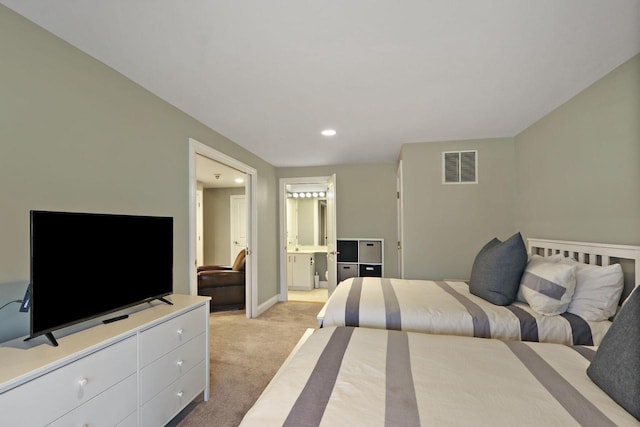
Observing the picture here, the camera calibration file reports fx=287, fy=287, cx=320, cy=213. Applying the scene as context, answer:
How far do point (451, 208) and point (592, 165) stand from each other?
1.45 meters

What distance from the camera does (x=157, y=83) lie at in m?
2.07

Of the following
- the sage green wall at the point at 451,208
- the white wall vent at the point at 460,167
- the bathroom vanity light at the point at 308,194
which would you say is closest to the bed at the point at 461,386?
the sage green wall at the point at 451,208

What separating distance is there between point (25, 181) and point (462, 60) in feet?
8.23

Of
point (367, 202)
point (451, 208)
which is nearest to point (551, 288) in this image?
point (451, 208)

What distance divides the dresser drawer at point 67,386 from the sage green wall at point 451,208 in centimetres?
293

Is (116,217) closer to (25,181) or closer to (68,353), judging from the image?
(25,181)

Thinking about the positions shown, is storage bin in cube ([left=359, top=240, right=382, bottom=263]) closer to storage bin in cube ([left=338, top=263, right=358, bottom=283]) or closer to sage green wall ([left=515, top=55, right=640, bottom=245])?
storage bin in cube ([left=338, top=263, right=358, bottom=283])

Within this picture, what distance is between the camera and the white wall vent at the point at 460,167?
3.43 metres

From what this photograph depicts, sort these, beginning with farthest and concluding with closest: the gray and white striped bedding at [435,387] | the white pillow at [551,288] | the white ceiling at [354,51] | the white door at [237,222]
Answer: the white door at [237,222] < the white pillow at [551,288] < the white ceiling at [354,51] < the gray and white striped bedding at [435,387]

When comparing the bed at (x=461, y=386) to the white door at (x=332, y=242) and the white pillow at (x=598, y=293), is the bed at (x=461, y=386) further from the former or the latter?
the white door at (x=332, y=242)

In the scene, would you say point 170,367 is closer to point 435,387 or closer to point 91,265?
point 91,265

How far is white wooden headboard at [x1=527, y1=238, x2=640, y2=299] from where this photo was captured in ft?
5.49

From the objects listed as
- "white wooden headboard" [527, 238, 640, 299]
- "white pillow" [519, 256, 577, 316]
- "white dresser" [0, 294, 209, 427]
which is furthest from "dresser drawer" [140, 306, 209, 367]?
"white wooden headboard" [527, 238, 640, 299]

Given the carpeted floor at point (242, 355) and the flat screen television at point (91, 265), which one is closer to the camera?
the flat screen television at point (91, 265)
